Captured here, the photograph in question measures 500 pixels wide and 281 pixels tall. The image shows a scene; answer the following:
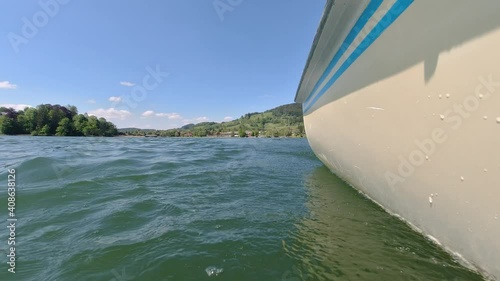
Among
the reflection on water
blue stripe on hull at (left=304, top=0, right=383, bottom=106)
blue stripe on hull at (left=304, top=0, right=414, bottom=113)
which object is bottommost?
the reflection on water

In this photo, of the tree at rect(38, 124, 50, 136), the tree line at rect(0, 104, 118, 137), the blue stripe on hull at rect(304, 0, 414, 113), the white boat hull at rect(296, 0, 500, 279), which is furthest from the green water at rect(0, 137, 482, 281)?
the tree line at rect(0, 104, 118, 137)

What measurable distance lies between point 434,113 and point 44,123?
316 feet

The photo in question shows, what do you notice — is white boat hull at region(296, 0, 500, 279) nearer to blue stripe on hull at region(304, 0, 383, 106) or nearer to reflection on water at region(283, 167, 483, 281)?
blue stripe on hull at region(304, 0, 383, 106)

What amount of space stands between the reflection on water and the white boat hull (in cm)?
23

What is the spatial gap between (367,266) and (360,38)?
2.98 m

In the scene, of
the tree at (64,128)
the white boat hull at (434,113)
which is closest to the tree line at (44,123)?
the tree at (64,128)

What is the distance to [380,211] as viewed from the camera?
4109mm

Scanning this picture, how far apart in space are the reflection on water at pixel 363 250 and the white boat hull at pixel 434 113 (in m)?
0.23

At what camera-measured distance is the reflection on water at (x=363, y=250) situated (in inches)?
94.7

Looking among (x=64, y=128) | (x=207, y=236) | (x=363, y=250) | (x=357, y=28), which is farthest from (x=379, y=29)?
(x=64, y=128)

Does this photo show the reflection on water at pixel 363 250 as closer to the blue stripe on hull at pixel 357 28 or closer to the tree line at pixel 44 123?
the blue stripe on hull at pixel 357 28

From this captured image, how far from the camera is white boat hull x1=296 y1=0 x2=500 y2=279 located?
1.59m

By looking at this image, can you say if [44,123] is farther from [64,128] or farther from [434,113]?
[434,113]

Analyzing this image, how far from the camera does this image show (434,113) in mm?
2047
